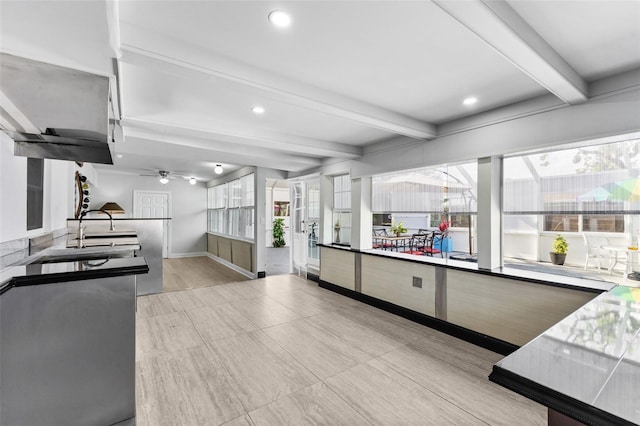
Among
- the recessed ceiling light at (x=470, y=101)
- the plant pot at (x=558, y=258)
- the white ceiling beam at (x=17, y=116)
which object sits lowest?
the plant pot at (x=558, y=258)

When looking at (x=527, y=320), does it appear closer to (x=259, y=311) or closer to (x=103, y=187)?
(x=259, y=311)

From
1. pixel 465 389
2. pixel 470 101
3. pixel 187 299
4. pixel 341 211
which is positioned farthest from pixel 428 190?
pixel 187 299

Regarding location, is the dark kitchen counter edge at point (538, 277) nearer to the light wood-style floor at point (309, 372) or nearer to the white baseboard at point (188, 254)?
the light wood-style floor at point (309, 372)

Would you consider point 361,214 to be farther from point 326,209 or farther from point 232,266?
point 232,266

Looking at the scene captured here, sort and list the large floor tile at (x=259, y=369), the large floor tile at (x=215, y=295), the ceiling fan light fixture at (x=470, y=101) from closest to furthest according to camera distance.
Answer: the large floor tile at (x=259, y=369), the ceiling fan light fixture at (x=470, y=101), the large floor tile at (x=215, y=295)

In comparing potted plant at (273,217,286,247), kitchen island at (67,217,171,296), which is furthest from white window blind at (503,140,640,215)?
potted plant at (273,217,286,247)

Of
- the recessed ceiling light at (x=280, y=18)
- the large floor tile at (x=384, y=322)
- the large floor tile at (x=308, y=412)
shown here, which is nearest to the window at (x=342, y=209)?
the large floor tile at (x=384, y=322)

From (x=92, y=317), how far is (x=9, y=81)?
1268mm

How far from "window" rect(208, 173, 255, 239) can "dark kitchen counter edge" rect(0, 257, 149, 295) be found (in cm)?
461

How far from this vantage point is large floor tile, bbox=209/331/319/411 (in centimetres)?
218

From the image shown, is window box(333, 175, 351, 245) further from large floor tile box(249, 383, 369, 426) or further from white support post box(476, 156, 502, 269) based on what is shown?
large floor tile box(249, 383, 369, 426)

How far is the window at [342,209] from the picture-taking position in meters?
5.12

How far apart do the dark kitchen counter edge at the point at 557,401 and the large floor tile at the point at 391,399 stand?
1308mm

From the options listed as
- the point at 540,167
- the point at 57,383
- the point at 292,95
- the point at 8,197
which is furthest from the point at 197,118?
the point at 540,167
